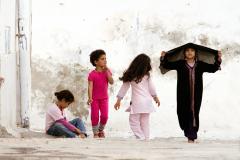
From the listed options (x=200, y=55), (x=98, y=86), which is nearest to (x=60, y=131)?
(x=98, y=86)

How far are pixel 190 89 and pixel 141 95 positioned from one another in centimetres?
61

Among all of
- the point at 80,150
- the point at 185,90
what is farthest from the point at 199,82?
the point at 80,150

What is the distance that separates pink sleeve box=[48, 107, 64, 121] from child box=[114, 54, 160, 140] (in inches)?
33.0

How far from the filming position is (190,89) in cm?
766

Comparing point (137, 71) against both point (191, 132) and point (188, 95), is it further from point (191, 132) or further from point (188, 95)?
point (191, 132)

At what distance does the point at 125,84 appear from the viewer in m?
8.08

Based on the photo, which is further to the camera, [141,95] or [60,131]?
[60,131]

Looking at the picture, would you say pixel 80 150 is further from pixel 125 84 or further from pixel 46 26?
pixel 46 26

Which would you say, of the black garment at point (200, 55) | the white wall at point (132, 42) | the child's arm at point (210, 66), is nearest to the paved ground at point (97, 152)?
the child's arm at point (210, 66)

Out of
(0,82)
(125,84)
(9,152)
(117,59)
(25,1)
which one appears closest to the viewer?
(9,152)

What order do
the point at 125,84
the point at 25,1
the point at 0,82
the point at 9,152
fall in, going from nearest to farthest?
the point at 9,152
the point at 0,82
the point at 125,84
the point at 25,1

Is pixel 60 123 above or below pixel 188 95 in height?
below

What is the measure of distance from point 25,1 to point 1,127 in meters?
2.52

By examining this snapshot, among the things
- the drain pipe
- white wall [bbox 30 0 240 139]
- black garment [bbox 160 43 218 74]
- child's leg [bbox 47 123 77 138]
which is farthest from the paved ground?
white wall [bbox 30 0 240 139]
